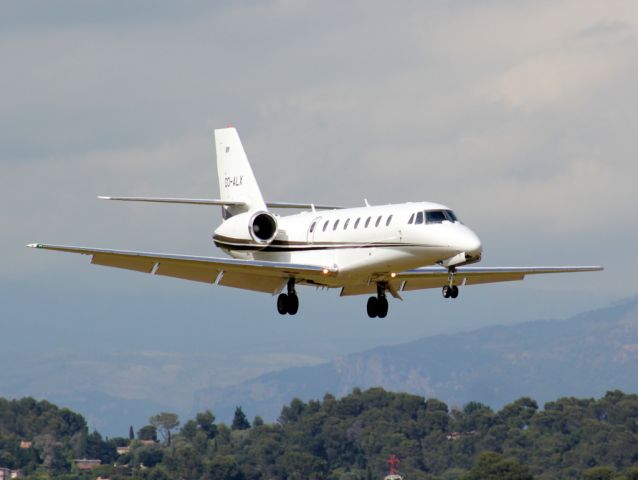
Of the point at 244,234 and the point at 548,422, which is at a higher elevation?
the point at 548,422

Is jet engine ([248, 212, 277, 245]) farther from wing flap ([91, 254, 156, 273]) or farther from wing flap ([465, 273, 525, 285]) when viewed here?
wing flap ([465, 273, 525, 285])

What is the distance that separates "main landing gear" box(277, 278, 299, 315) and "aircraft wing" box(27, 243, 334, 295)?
27 centimetres

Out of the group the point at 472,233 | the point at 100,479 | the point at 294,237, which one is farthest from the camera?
the point at 100,479

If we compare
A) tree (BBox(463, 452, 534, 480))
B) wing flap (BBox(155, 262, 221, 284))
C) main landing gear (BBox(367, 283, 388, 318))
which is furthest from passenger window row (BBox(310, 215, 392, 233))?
tree (BBox(463, 452, 534, 480))

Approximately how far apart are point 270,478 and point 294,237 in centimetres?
13562

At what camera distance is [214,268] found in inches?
1780

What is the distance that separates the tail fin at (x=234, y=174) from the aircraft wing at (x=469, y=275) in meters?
5.85

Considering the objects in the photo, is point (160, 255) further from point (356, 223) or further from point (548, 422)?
point (548, 422)

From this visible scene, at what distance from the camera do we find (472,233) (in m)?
41.8

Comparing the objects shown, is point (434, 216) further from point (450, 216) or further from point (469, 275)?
point (469, 275)

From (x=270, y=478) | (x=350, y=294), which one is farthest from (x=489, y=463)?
(x=350, y=294)

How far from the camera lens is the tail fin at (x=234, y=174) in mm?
51144

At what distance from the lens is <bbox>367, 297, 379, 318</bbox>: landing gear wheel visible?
45812 millimetres

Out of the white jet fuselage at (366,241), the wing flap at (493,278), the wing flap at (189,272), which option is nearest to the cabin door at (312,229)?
the white jet fuselage at (366,241)
